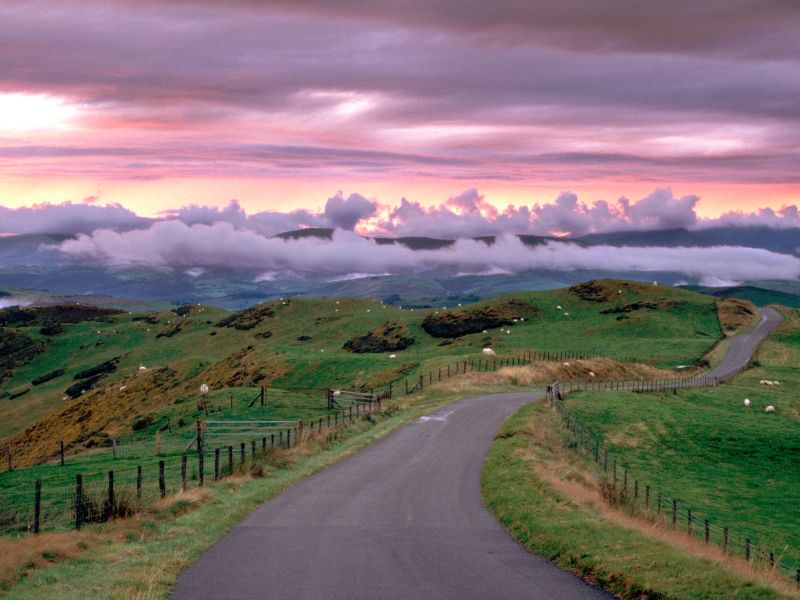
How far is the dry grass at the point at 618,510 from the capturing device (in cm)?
1895

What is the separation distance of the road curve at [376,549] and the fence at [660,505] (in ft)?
22.2

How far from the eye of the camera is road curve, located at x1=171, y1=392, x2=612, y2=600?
17.2 metres

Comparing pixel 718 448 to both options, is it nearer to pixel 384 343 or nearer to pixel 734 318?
pixel 384 343

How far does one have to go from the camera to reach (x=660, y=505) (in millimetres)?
35156

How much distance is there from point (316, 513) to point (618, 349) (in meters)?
120

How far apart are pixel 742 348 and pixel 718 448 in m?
92.9

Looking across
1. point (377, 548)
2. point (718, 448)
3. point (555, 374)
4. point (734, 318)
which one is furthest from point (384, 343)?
point (377, 548)

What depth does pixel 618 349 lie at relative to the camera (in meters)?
138

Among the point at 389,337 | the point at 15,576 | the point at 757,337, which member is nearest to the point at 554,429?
the point at 15,576

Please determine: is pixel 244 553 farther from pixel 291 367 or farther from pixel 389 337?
pixel 389 337

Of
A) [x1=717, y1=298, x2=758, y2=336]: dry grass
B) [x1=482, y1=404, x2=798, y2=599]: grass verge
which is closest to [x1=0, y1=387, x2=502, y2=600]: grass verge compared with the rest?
[x1=482, y1=404, x2=798, y2=599]: grass verge

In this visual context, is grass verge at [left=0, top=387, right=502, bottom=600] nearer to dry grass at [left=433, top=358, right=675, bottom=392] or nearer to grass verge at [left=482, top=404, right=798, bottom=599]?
grass verge at [left=482, top=404, right=798, bottom=599]

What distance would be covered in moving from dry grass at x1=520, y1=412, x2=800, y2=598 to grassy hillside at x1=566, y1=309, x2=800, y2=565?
9.59 metres

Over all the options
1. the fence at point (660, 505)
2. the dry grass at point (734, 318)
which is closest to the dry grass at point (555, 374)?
the fence at point (660, 505)
